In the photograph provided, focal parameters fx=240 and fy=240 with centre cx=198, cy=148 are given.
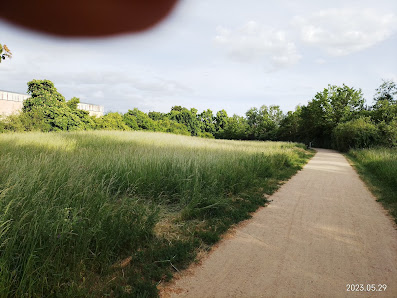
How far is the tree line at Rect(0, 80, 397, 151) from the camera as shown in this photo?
22.0 meters

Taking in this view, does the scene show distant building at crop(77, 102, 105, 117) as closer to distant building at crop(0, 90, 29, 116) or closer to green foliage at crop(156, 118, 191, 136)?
distant building at crop(0, 90, 29, 116)

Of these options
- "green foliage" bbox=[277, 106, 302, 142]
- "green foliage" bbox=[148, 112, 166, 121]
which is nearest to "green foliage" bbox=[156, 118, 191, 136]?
"green foliage" bbox=[148, 112, 166, 121]

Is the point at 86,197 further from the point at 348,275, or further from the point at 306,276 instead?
the point at 348,275

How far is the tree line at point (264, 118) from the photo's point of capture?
22047 mm

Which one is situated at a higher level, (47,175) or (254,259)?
(47,175)

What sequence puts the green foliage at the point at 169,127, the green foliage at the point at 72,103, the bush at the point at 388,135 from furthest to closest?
1. the green foliage at the point at 169,127
2. the green foliage at the point at 72,103
3. the bush at the point at 388,135

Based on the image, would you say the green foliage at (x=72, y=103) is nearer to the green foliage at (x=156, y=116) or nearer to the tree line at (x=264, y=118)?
the tree line at (x=264, y=118)

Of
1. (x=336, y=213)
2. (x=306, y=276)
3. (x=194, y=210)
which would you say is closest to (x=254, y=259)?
(x=306, y=276)

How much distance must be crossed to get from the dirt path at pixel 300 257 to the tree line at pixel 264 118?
66.6ft

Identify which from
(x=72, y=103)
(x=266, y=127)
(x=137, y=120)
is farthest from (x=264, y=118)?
(x=72, y=103)

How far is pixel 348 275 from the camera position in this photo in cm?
247

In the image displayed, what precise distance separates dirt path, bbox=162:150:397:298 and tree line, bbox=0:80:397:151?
20297 millimetres

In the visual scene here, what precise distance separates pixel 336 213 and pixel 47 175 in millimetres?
4960

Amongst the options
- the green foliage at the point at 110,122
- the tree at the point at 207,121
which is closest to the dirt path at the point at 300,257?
the green foliage at the point at 110,122
